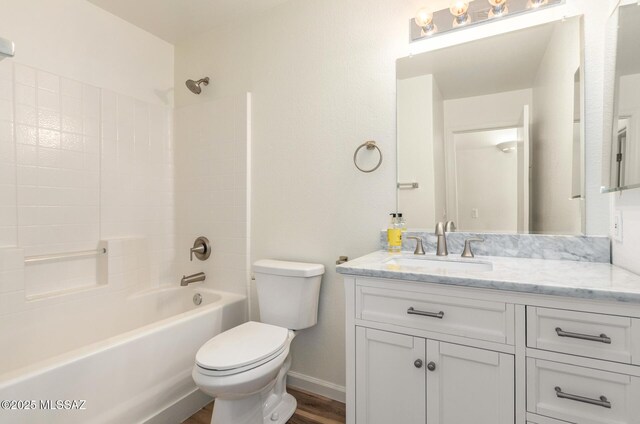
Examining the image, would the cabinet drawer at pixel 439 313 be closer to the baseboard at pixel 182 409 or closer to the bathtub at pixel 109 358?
the bathtub at pixel 109 358

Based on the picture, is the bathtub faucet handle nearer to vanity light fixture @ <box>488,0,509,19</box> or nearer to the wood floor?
the wood floor

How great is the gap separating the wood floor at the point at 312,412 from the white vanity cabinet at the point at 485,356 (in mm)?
569

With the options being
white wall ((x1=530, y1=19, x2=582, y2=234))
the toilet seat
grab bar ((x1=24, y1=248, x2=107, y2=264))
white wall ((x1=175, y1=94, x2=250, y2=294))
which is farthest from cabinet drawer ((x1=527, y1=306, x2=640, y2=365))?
grab bar ((x1=24, y1=248, x2=107, y2=264))

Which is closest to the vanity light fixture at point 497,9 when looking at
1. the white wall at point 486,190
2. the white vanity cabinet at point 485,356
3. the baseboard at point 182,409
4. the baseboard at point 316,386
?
the white wall at point 486,190

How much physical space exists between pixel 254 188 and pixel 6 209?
4.30ft

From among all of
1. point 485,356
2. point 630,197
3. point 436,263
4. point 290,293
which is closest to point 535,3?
point 630,197

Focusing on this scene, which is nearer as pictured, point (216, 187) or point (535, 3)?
point (535, 3)

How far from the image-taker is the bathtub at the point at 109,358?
118cm

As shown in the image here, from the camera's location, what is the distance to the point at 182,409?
5.48 feet

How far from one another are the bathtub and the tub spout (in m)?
0.09

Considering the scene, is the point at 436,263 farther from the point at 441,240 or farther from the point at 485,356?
the point at 485,356

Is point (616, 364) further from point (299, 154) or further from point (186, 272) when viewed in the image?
point (186, 272)

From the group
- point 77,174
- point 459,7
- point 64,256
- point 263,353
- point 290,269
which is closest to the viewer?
point 263,353

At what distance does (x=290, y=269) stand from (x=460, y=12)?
5.01ft
